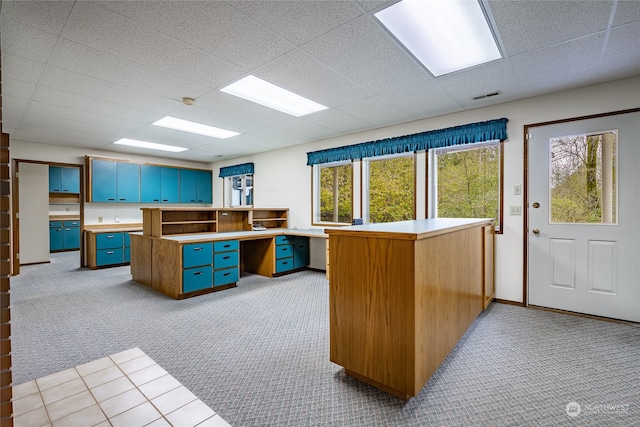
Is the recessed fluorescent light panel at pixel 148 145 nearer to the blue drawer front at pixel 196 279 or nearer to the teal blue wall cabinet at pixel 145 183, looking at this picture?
the teal blue wall cabinet at pixel 145 183

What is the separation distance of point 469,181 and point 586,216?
122 cm

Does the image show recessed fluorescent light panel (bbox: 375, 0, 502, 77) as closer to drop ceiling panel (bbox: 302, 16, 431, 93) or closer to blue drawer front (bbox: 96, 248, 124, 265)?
drop ceiling panel (bbox: 302, 16, 431, 93)

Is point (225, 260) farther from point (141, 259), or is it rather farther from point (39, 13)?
point (39, 13)

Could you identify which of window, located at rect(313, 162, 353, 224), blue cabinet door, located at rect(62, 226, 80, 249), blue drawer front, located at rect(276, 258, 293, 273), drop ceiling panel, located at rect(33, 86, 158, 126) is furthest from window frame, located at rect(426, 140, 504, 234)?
blue cabinet door, located at rect(62, 226, 80, 249)

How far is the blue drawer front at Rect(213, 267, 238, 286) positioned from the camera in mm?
4039

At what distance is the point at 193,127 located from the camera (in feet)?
15.1

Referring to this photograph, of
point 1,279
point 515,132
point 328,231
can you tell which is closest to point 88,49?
point 1,279

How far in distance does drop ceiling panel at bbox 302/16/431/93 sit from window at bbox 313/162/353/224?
7.43ft

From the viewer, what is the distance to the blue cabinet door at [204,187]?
24.5ft

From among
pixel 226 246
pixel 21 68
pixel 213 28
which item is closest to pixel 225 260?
pixel 226 246

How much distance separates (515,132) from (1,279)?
14.2 feet

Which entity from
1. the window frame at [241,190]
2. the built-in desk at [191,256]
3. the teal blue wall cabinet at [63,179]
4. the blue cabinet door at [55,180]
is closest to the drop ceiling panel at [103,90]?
the built-in desk at [191,256]

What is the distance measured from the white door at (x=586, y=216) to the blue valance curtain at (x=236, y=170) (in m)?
5.15

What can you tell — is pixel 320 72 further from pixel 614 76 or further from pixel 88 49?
pixel 614 76
